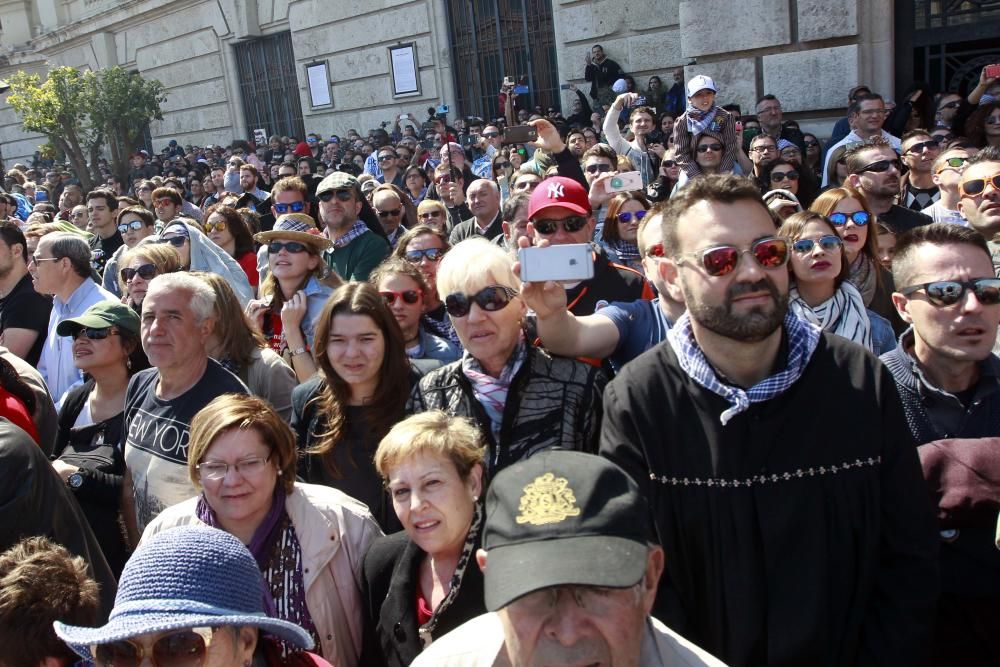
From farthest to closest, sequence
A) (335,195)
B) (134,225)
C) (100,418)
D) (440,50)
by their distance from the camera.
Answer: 1. (440,50)
2. (134,225)
3. (335,195)
4. (100,418)

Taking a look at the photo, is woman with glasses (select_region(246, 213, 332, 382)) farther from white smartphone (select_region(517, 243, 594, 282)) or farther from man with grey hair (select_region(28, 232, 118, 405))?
white smartphone (select_region(517, 243, 594, 282))

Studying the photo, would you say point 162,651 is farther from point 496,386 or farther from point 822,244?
point 822,244

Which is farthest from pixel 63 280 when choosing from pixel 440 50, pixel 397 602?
pixel 440 50

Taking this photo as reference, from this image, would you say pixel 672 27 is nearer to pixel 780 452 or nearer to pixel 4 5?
pixel 780 452

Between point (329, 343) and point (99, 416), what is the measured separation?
135 centimetres

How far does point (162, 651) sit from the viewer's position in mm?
1795

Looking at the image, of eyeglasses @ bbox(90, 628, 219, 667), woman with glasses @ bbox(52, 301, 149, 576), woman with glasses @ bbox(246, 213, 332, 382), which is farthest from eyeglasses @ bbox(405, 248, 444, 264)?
eyeglasses @ bbox(90, 628, 219, 667)

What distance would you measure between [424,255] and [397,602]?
2.35 meters

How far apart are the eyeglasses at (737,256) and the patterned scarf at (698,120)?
196 inches

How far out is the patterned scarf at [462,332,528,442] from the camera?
278cm

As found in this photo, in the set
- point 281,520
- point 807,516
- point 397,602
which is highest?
point 807,516

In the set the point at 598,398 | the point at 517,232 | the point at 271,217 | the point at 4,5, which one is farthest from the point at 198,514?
the point at 4,5

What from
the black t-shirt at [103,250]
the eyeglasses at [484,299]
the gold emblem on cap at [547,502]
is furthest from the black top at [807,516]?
the black t-shirt at [103,250]

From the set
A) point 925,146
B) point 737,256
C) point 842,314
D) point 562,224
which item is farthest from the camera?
point 925,146
